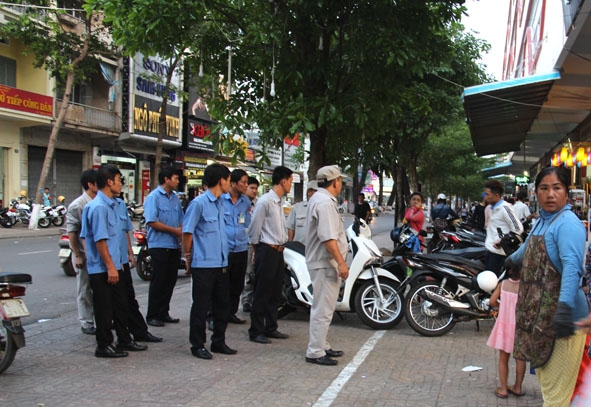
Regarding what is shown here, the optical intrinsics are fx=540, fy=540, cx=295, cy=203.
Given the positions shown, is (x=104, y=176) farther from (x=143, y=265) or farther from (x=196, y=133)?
(x=196, y=133)

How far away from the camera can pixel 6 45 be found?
2202 centimetres

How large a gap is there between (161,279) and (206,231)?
58.6 inches

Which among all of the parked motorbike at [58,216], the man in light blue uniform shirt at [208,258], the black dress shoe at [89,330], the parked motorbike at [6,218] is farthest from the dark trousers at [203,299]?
the parked motorbike at [58,216]

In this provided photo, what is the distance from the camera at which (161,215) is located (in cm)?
633

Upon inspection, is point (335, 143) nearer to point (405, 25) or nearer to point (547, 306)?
point (405, 25)

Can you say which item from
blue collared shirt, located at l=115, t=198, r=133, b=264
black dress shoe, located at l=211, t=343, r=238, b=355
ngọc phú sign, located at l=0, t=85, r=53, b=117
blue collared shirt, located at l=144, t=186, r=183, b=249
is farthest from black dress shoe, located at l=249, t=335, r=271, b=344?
ngọc phú sign, located at l=0, t=85, r=53, b=117

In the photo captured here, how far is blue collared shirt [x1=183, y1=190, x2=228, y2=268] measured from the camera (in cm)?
509

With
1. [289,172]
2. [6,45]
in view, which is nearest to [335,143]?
[289,172]

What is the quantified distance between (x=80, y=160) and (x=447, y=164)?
18.4m

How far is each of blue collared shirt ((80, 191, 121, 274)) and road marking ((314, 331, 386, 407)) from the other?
7.63ft

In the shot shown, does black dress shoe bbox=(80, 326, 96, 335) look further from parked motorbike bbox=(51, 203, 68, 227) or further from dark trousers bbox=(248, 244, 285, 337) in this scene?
parked motorbike bbox=(51, 203, 68, 227)

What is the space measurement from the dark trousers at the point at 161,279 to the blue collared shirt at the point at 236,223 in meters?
0.70

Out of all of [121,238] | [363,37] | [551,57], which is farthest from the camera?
[551,57]

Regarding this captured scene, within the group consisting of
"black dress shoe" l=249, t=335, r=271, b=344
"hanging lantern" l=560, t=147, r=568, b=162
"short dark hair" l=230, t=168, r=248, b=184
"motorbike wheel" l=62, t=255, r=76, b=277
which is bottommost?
"black dress shoe" l=249, t=335, r=271, b=344
